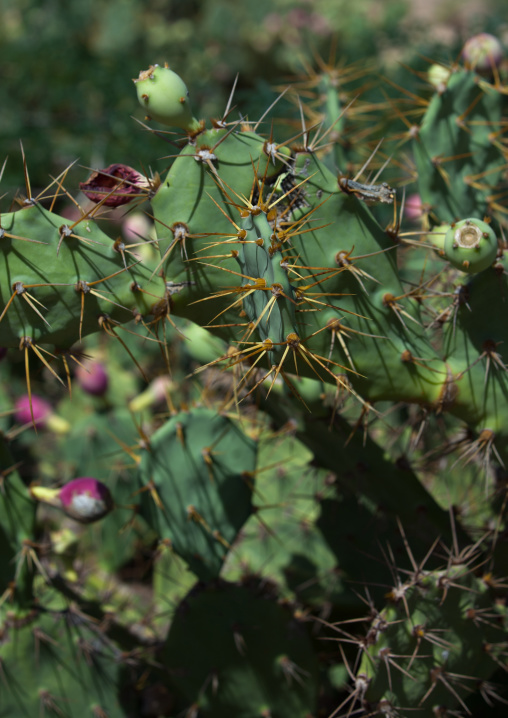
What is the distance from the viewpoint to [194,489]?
1.76 metres

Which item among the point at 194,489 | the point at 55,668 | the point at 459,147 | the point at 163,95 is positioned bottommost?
the point at 55,668

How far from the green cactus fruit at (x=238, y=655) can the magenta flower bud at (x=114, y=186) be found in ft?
3.31

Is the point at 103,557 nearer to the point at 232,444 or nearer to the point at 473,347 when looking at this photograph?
the point at 232,444

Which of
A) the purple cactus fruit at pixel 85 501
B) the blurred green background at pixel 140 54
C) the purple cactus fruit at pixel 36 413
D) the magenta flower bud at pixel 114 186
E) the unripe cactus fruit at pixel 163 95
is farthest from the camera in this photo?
the blurred green background at pixel 140 54

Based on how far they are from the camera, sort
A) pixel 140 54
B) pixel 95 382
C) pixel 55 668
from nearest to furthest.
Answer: pixel 55 668 < pixel 95 382 < pixel 140 54

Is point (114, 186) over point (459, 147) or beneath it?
over

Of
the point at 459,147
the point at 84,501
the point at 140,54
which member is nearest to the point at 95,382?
the point at 84,501

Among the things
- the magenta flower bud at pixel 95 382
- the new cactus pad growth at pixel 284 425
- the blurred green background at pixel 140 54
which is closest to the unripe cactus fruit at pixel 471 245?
the new cactus pad growth at pixel 284 425

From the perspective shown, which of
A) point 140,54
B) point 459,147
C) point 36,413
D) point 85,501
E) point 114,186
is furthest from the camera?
point 140,54

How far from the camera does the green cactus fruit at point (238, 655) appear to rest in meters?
1.79

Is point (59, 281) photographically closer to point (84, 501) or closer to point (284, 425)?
point (84, 501)

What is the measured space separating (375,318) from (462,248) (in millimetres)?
237

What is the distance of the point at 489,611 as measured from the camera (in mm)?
1681

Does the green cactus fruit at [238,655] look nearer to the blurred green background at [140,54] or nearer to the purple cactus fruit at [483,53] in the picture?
the blurred green background at [140,54]
